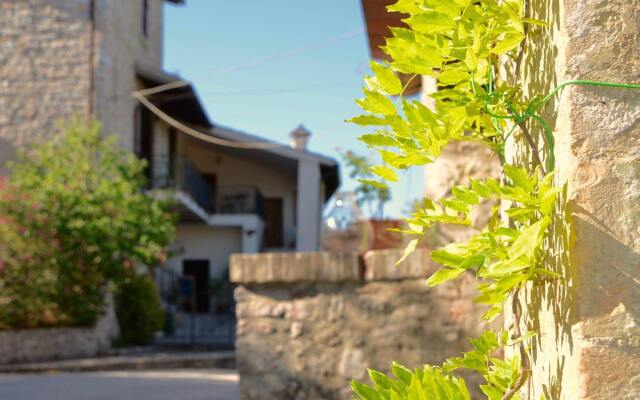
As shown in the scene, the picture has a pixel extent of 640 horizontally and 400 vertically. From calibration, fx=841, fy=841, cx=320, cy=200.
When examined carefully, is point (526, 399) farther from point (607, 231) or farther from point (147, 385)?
point (147, 385)

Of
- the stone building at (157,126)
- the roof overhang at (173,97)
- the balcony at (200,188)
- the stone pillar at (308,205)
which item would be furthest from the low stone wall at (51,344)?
the stone pillar at (308,205)

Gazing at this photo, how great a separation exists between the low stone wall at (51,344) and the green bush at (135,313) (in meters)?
0.97

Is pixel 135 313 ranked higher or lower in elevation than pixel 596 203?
lower

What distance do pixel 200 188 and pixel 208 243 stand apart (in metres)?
1.82

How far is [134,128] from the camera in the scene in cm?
1647

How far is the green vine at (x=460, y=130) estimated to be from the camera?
119 centimetres

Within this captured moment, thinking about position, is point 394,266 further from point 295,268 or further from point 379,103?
point 379,103

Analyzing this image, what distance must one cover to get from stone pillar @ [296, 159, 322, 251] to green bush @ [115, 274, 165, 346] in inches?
251

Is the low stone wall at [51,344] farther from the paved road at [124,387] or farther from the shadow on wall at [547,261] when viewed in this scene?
the shadow on wall at [547,261]

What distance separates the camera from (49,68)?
47.3 ft

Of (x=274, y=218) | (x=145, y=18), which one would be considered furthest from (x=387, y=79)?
(x=274, y=218)

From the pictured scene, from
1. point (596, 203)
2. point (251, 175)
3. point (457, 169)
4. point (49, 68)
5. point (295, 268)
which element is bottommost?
point (295, 268)

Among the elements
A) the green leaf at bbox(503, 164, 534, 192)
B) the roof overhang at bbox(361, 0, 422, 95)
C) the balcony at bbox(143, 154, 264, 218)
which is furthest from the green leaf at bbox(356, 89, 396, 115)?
the balcony at bbox(143, 154, 264, 218)

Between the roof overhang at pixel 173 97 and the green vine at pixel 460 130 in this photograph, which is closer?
the green vine at pixel 460 130
